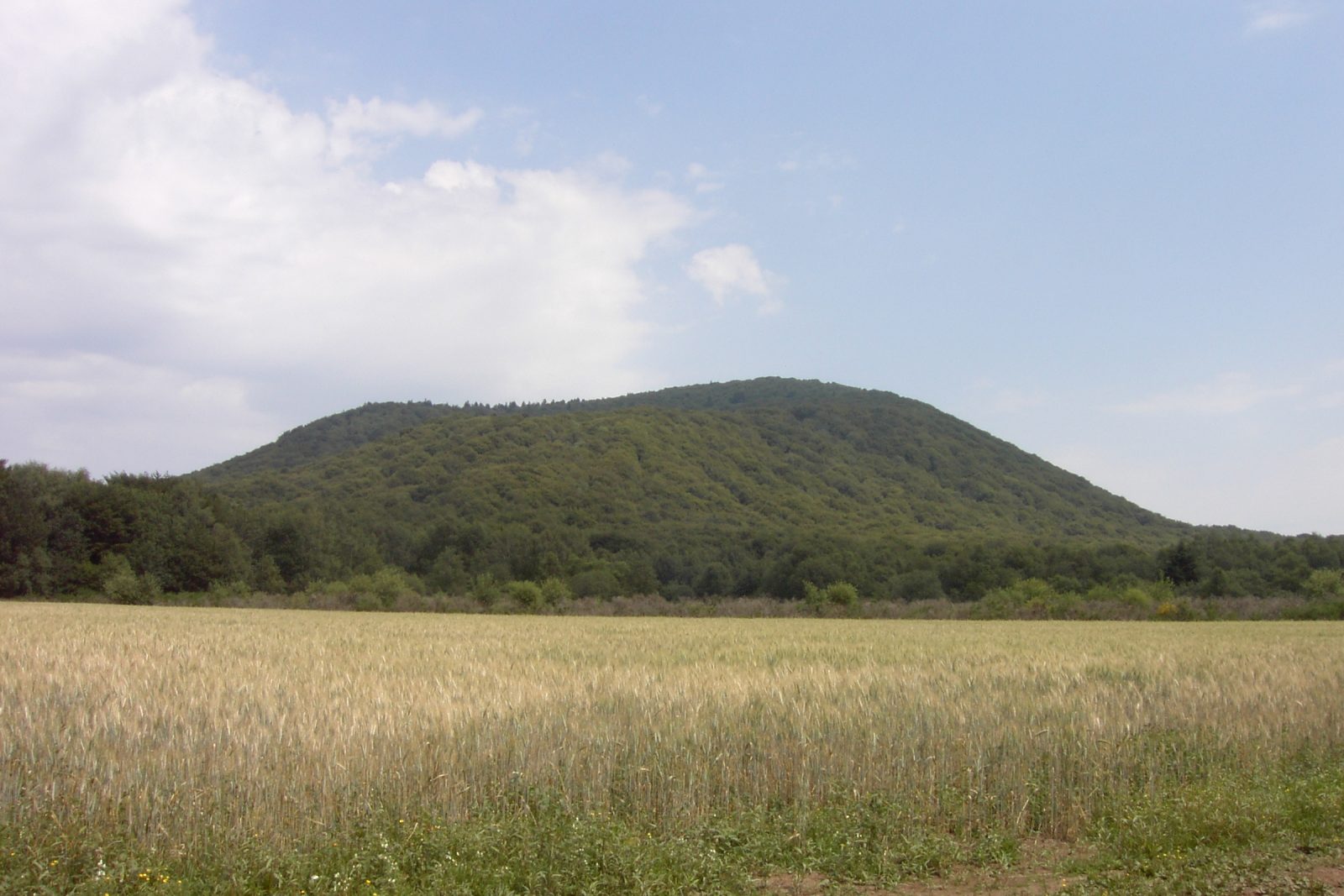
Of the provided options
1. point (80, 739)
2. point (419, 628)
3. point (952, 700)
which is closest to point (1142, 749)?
point (952, 700)

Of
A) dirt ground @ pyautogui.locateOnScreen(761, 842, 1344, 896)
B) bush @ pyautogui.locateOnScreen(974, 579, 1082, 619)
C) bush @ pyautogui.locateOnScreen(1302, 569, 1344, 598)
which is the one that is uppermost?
bush @ pyautogui.locateOnScreen(1302, 569, 1344, 598)

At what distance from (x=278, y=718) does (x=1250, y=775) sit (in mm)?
8776

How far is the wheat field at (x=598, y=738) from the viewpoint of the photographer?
6137 millimetres

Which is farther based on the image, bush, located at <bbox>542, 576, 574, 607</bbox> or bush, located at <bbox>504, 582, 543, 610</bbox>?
bush, located at <bbox>542, 576, 574, 607</bbox>

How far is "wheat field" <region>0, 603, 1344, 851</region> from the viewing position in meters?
6.14

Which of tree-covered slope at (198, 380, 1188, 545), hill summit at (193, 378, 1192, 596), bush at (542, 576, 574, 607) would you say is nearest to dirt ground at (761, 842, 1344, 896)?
bush at (542, 576, 574, 607)

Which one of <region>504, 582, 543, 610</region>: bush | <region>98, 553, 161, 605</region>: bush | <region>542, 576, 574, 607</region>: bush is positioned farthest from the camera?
<region>542, 576, 574, 607</region>: bush

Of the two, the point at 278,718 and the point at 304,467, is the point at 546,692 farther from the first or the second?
the point at 304,467

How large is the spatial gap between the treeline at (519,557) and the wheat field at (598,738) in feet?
147

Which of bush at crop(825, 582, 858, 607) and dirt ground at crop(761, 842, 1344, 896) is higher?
dirt ground at crop(761, 842, 1344, 896)

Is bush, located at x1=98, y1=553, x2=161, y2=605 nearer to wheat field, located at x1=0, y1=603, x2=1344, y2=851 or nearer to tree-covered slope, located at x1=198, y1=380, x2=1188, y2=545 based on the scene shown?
tree-covered slope, located at x1=198, y1=380, x2=1188, y2=545

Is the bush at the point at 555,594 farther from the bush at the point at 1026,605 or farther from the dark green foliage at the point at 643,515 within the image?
the bush at the point at 1026,605

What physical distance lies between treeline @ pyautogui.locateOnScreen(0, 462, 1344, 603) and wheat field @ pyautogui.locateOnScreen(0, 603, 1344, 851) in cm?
4471

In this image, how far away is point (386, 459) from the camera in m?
105
